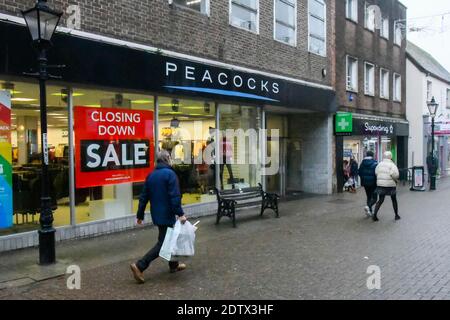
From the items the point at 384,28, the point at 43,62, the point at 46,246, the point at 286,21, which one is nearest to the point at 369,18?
the point at 384,28

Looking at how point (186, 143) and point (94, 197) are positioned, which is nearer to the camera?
point (94, 197)

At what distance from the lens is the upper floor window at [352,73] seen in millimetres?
18594

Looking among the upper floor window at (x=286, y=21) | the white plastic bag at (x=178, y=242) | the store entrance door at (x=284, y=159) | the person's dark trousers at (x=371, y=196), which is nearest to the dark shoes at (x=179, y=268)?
the white plastic bag at (x=178, y=242)

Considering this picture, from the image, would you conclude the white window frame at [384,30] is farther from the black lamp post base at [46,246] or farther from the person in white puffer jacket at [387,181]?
the black lamp post base at [46,246]

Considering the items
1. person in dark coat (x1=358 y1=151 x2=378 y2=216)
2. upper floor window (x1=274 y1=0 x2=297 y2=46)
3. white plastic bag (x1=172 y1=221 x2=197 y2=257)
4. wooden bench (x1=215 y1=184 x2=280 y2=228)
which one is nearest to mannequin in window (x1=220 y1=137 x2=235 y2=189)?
wooden bench (x1=215 y1=184 x2=280 y2=228)

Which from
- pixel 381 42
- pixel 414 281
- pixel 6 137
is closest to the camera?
pixel 414 281

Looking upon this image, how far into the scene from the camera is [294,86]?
14.3 meters

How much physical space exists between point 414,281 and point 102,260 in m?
4.49

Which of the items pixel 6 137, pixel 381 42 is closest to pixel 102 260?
pixel 6 137

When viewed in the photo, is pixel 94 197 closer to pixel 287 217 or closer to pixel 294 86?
pixel 287 217

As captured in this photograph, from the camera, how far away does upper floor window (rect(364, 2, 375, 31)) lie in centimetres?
1980

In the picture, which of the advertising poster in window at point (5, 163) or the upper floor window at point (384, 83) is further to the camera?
the upper floor window at point (384, 83)

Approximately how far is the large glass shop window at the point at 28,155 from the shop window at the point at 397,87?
60.1ft
